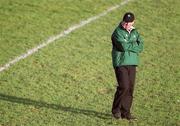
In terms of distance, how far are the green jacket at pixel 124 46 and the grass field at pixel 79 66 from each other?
1470 mm

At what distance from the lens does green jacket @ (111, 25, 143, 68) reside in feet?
39.6

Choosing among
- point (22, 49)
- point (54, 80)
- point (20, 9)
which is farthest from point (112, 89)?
point (20, 9)

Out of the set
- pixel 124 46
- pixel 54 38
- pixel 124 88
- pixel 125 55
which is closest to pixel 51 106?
pixel 124 88

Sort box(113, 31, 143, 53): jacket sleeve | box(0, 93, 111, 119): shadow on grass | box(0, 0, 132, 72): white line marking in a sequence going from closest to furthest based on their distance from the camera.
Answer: box(113, 31, 143, 53): jacket sleeve → box(0, 93, 111, 119): shadow on grass → box(0, 0, 132, 72): white line marking

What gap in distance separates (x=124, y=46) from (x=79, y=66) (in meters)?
4.44

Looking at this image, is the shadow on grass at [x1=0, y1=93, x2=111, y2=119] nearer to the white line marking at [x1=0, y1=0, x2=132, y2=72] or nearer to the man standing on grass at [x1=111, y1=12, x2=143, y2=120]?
the man standing on grass at [x1=111, y1=12, x2=143, y2=120]

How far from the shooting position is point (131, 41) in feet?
40.0

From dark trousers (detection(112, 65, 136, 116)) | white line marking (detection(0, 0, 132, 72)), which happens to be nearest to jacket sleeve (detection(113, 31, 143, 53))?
dark trousers (detection(112, 65, 136, 116))

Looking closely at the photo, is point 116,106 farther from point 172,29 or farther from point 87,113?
point 172,29

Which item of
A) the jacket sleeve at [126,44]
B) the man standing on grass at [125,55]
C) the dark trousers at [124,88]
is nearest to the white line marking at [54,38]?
the dark trousers at [124,88]

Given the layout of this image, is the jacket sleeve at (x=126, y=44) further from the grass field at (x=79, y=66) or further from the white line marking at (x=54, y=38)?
the white line marking at (x=54, y=38)

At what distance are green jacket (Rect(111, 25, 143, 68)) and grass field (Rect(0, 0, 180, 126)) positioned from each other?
1.47m

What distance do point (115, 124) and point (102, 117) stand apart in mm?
530

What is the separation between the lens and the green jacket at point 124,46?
475 inches
